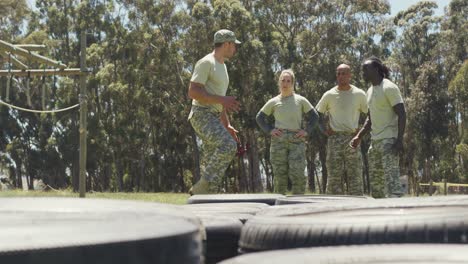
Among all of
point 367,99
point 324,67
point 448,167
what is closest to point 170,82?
point 324,67

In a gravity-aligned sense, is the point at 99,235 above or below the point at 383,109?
below

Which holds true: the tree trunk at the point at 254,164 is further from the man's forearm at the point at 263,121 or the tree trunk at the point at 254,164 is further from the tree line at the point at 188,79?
the man's forearm at the point at 263,121

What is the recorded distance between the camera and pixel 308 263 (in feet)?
3.50

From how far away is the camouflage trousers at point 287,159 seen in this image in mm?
7289

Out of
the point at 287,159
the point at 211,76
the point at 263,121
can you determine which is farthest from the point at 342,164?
the point at 211,76

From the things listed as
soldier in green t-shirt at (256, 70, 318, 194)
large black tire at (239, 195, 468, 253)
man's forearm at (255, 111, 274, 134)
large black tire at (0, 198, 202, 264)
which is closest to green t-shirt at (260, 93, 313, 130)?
soldier in green t-shirt at (256, 70, 318, 194)

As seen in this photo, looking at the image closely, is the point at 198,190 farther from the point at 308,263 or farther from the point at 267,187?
the point at 267,187

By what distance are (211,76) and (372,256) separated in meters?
5.31

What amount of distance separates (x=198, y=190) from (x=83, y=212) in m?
4.57

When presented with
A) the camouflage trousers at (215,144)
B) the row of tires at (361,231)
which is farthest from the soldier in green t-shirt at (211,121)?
the row of tires at (361,231)

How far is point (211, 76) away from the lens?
634 cm

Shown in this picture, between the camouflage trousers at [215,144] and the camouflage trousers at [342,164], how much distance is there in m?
1.46

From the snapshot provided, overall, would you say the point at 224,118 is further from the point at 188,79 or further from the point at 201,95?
the point at 188,79

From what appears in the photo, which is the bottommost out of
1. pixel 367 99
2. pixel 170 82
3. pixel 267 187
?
pixel 267 187
